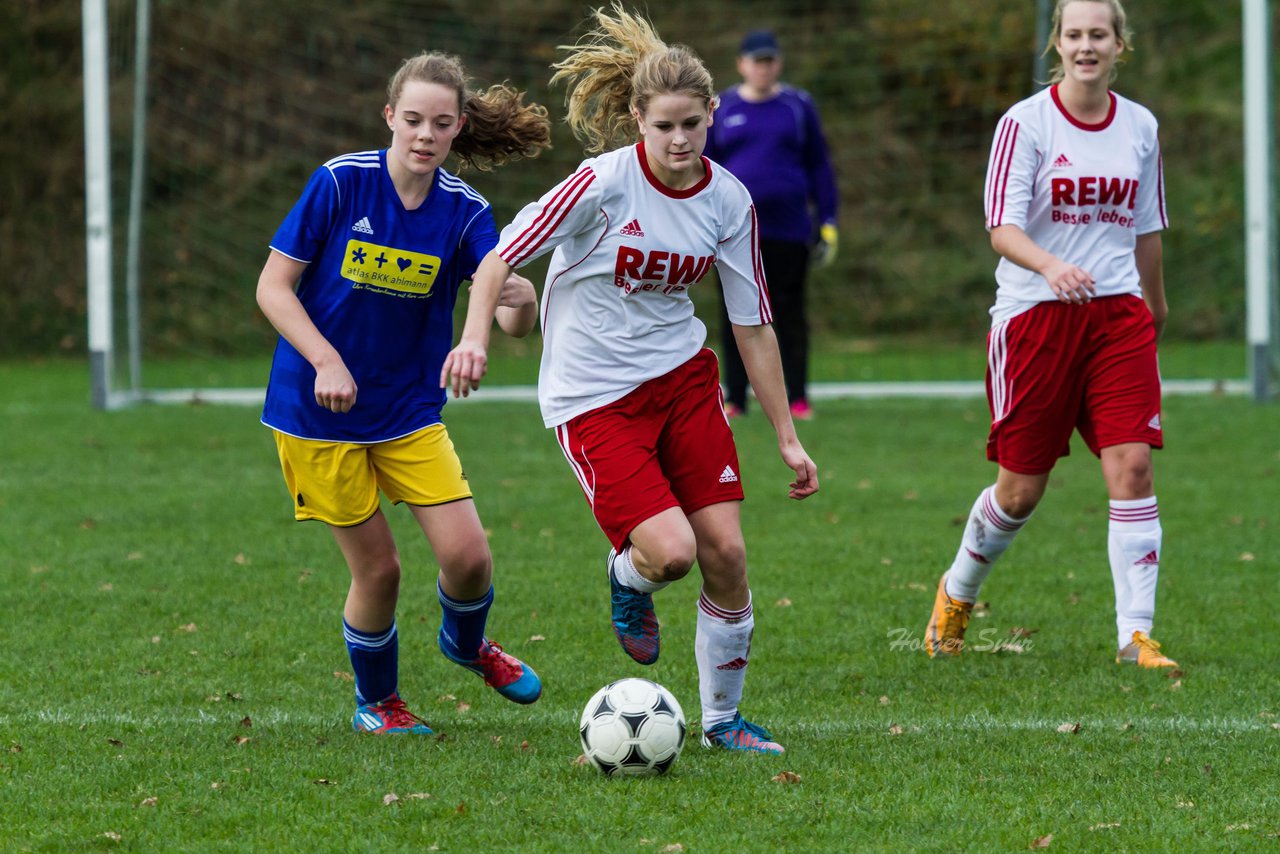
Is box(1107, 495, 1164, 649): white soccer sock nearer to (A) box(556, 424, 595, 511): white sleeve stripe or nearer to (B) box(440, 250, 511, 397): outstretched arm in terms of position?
(A) box(556, 424, 595, 511): white sleeve stripe

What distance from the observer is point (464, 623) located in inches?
195

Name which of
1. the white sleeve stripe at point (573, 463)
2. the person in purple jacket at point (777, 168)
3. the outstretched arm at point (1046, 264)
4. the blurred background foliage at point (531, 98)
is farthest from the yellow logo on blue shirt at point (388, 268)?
the blurred background foliage at point (531, 98)

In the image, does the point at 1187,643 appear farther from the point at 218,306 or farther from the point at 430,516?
the point at 218,306

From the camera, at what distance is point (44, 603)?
644 centimetres

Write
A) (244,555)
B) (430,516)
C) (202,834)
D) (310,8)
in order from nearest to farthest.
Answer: (202,834) < (430,516) < (244,555) < (310,8)

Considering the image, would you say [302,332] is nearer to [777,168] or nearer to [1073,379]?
[1073,379]

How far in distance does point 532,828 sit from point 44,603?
3.36 metres

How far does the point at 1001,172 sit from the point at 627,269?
1687 millimetres

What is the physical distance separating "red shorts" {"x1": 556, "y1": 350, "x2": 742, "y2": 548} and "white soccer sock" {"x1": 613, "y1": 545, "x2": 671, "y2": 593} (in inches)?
3.3

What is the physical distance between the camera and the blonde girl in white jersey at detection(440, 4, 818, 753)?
173 inches

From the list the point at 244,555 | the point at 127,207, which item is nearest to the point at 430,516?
the point at 244,555

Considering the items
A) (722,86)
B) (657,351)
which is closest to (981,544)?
(657,351)

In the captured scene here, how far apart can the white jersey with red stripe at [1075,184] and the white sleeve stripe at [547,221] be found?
5.75 feet

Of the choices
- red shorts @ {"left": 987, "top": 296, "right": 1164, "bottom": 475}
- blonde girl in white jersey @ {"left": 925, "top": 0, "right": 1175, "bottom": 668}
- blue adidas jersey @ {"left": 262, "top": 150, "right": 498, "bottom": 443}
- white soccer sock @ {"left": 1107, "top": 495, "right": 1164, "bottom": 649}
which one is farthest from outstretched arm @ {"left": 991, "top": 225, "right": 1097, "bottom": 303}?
blue adidas jersey @ {"left": 262, "top": 150, "right": 498, "bottom": 443}
